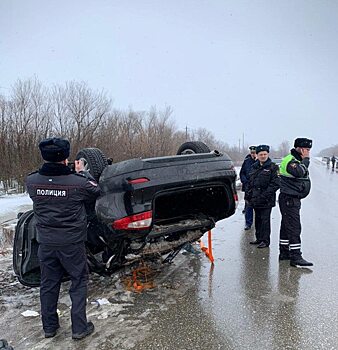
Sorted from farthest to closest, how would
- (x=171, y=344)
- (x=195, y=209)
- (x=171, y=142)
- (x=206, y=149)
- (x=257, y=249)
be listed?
(x=171, y=142), (x=257, y=249), (x=206, y=149), (x=195, y=209), (x=171, y=344)

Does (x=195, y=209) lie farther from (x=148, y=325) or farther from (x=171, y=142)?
(x=171, y=142)

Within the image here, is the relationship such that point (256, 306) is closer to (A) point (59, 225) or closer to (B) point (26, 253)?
(A) point (59, 225)

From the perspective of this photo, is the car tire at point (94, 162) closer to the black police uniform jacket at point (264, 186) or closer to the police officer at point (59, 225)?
the police officer at point (59, 225)

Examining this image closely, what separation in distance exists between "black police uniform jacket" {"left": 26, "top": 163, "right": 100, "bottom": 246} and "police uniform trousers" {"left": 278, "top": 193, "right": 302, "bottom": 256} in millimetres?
3100

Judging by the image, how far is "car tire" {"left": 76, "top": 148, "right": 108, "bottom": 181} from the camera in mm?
3749

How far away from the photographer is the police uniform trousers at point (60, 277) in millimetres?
3025

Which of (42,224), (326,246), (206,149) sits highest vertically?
(206,149)

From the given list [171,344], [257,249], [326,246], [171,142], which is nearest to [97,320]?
[171,344]

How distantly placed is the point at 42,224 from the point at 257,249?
377 centimetres

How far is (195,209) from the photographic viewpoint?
14.5ft

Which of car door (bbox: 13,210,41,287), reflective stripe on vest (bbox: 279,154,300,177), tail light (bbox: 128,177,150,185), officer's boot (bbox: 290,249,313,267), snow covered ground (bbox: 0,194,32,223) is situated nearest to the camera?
tail light (bbox: 128,177,150,185)

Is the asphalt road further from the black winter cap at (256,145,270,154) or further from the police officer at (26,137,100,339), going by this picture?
the black winter cap at (256,145,270,154)

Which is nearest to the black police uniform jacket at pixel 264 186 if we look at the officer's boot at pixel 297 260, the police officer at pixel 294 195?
the police officer at pixel 294 195

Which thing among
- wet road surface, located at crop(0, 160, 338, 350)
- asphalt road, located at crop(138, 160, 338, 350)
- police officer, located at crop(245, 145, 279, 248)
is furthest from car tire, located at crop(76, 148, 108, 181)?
police officer, located at crop(245, 145, 279, 248)
